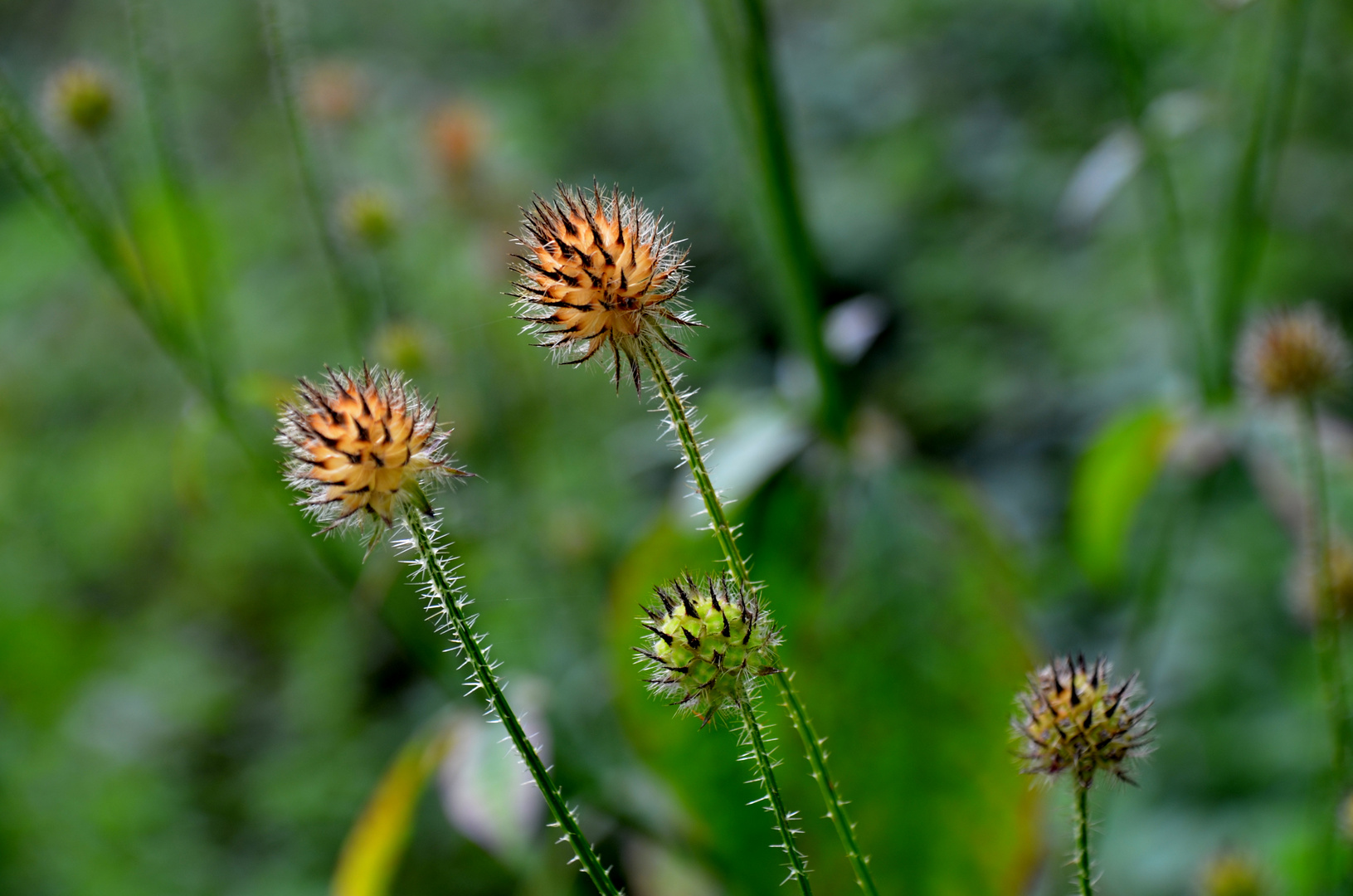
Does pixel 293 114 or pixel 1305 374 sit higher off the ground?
pixel 293 114

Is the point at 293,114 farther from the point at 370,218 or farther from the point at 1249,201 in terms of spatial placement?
the point at 1249,201

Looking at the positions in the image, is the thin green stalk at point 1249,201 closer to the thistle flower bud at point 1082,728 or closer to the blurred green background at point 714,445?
the blurred green background at point 714,445

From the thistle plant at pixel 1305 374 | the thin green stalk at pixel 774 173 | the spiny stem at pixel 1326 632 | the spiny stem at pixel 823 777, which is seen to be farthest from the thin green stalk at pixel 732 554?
the thin green stalk at pixel 774 173

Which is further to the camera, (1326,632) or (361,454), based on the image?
(1326,632)

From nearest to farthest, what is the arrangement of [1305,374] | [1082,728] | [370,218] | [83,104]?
[1082,728] < [1305,374] < [83,104] < [370,218]

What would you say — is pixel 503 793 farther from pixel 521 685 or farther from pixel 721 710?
pixel 721 710

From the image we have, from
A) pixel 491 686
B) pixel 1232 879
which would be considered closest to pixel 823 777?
pixel 491 686

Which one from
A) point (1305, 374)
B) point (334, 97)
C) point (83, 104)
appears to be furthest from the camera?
point (334, 97)
